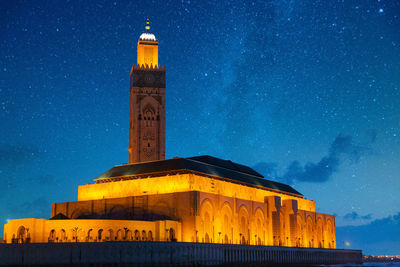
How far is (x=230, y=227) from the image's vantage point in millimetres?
74688

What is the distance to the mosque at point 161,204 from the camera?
2522 inches

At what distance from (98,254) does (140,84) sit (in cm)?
4818

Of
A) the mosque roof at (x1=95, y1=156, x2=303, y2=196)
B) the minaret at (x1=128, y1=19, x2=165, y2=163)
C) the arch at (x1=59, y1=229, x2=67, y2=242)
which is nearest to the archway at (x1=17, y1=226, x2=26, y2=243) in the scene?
the arch at (x1=59, y1=229, x2=67, y2=242)

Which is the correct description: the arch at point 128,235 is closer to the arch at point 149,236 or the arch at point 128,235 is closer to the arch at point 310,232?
the arch at point 149,236

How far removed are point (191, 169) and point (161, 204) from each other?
6892 mm

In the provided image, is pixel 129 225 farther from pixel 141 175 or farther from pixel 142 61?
pixel 142 61

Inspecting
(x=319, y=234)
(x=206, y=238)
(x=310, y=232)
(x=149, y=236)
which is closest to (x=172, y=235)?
(x=149, y=236)

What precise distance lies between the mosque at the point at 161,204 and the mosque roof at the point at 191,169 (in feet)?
0.56

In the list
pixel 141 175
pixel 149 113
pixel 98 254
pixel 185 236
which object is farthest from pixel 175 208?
pixel 149 113

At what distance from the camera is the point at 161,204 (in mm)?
70062

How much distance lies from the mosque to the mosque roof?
6.7 inches

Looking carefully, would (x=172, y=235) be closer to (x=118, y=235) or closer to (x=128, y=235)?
(x=128, y=235)

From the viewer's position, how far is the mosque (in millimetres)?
64062

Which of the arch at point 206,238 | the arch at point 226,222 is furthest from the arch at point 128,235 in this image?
the arch at point 226,222
